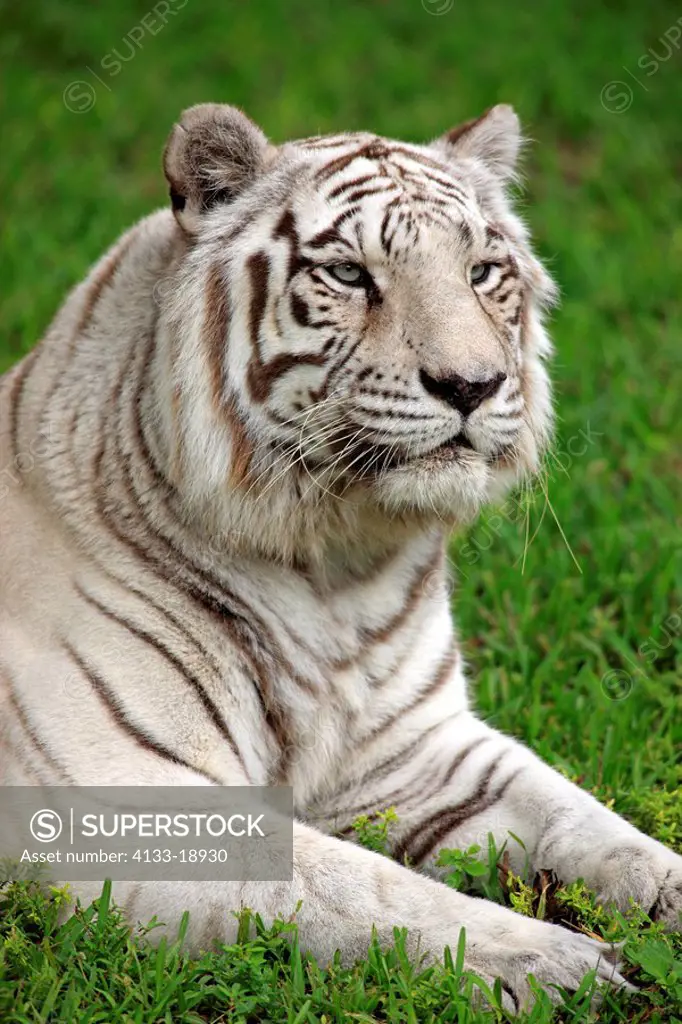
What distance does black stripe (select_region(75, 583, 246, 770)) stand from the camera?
299 cm

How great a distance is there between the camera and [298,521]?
10.0 feet

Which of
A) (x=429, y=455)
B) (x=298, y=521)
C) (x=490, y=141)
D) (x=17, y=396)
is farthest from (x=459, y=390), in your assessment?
(x=17, y=396)

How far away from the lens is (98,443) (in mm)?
3186

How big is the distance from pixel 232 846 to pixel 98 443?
1.01 m

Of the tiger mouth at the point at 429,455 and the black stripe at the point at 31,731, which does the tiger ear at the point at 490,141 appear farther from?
the black stripe at the point at 31,731

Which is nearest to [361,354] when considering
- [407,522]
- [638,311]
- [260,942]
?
[407,522]

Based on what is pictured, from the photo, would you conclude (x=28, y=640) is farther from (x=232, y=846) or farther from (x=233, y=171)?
(x=233, y=171)
